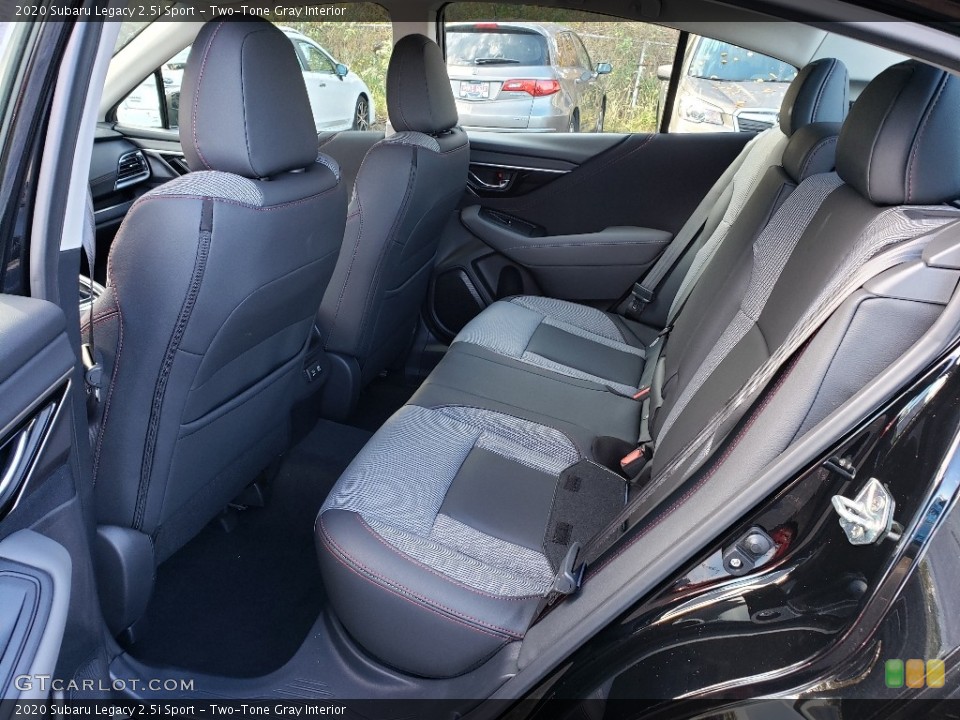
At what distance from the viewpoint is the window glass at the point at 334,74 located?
2.54m

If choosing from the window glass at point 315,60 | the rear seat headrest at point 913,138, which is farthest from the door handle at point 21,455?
the window glass at point 315,60

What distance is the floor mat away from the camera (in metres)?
1.56

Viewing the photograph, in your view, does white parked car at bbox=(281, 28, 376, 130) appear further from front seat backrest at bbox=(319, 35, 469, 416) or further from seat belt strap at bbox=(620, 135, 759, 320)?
seat belt strap at bbox=(620, 135, 759, 320)

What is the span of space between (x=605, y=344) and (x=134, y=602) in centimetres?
142

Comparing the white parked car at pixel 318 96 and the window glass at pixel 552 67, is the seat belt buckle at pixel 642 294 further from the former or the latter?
the white parked car at pixel 318 96

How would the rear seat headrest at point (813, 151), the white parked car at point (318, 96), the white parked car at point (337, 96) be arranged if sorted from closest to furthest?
the rear seat headrest at point (813, 151) → the white parked car at point (318, 96) → the white parked car at point (337, 96)

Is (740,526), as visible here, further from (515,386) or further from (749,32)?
(749,32)

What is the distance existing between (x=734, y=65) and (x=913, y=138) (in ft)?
5.74

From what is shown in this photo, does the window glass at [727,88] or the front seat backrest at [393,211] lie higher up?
the window glass at [727,88]

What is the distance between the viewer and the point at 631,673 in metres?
1.00

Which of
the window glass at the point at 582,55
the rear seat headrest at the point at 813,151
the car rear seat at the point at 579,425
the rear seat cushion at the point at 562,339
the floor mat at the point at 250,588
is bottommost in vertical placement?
the floor mat at the point at 250,588

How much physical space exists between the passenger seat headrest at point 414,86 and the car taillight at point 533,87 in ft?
2.54

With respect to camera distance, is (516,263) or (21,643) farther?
(516,263)

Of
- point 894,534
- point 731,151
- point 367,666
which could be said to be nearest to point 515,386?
point 367,666
